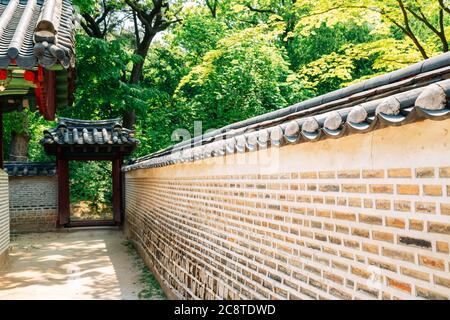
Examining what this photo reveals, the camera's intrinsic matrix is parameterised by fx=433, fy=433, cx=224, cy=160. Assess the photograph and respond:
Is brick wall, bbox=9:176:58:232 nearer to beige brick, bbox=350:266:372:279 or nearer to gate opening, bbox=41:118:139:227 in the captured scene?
gate opening, bbox=41:118:139:227

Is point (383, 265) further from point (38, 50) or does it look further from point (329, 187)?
point (38, 50)

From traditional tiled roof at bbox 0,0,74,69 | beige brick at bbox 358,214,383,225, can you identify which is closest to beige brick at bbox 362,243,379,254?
beige brick at bbox 358,214,383,225

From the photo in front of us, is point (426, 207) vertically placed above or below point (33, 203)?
above

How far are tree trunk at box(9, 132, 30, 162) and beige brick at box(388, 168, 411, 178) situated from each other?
1977cm

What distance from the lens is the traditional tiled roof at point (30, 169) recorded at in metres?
16.5

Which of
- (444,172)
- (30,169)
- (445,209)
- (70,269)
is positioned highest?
(30,169)

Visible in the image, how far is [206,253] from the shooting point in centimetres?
566

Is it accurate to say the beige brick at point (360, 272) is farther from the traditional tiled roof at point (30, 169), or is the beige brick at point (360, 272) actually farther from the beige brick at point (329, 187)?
the traditional tiled roof at point (30, 169)

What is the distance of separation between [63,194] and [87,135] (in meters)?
2.48

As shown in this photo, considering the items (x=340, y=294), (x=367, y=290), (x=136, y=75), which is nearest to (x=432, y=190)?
(x=367, y=290)

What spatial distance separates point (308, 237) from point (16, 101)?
7.57 meters

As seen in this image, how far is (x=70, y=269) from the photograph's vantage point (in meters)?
10.4
